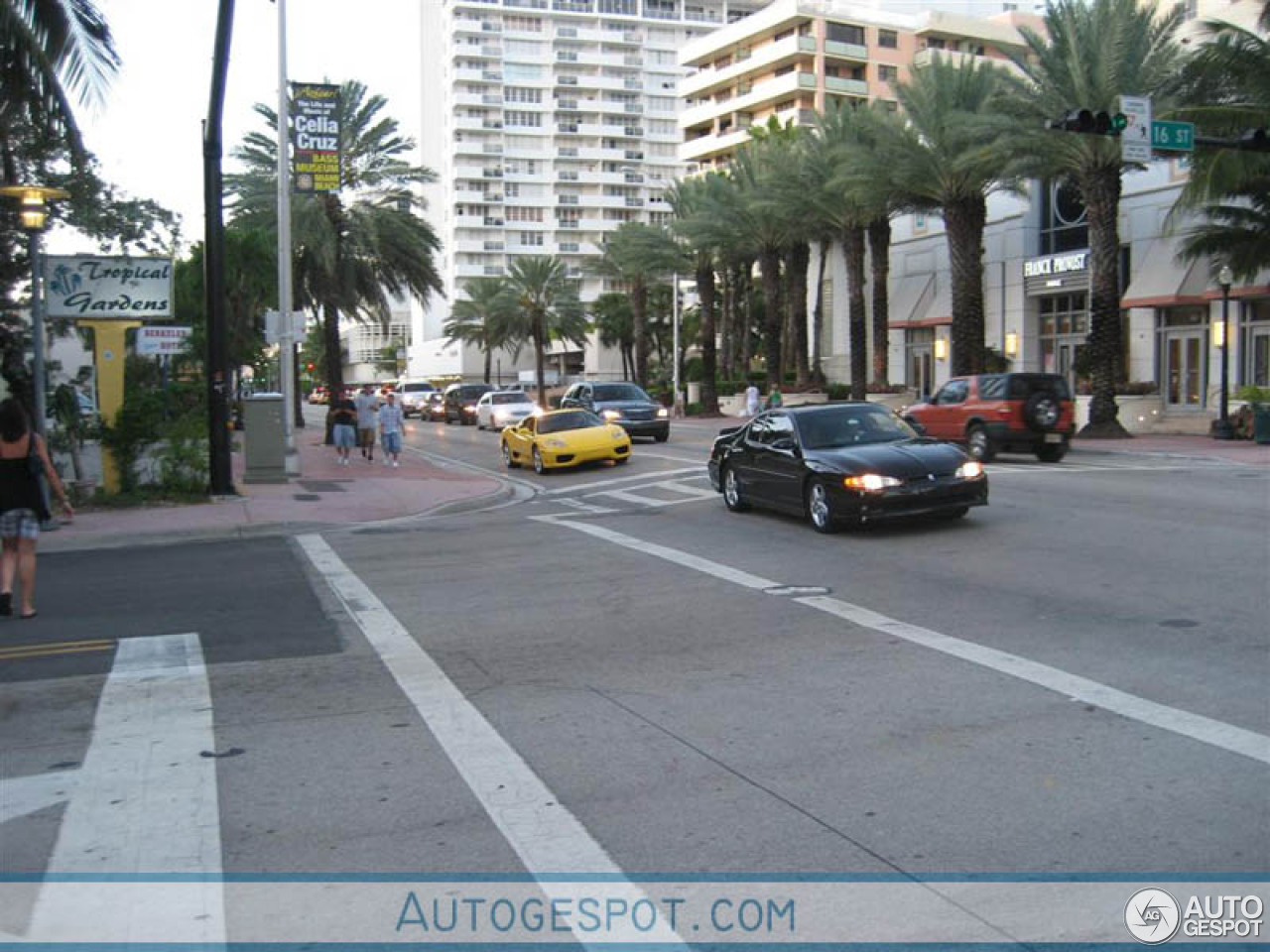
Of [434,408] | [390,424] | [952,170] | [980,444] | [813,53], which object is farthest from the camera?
[813,53]

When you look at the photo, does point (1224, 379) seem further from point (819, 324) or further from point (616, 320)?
point (616, 320)

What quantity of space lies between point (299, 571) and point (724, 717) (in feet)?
22.8

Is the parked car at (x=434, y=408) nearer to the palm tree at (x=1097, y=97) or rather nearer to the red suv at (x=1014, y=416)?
the palm tree at (x=1097, y=97)

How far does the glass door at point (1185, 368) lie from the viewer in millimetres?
36344

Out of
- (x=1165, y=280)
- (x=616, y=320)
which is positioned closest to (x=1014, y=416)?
(x=1165, y=280)

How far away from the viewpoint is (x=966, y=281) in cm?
3656

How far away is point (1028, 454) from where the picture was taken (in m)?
25.5

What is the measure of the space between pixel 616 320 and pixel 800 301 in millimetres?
33304

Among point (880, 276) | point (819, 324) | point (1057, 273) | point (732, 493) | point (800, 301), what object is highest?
point (880, 276)

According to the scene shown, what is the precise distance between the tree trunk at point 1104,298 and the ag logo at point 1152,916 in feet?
97.6

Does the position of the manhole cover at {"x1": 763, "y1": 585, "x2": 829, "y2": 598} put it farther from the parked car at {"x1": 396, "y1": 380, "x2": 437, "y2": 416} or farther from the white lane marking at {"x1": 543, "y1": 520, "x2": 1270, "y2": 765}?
the parked car at {"x1": 396, "y1": 380, "x2": 437, "y2": 416}

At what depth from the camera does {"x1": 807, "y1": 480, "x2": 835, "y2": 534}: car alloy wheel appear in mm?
12922

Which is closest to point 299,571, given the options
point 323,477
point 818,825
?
point 818,825

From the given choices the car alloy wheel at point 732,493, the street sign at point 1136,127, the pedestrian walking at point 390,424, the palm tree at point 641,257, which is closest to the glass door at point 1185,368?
the street sign at point 1136,127
